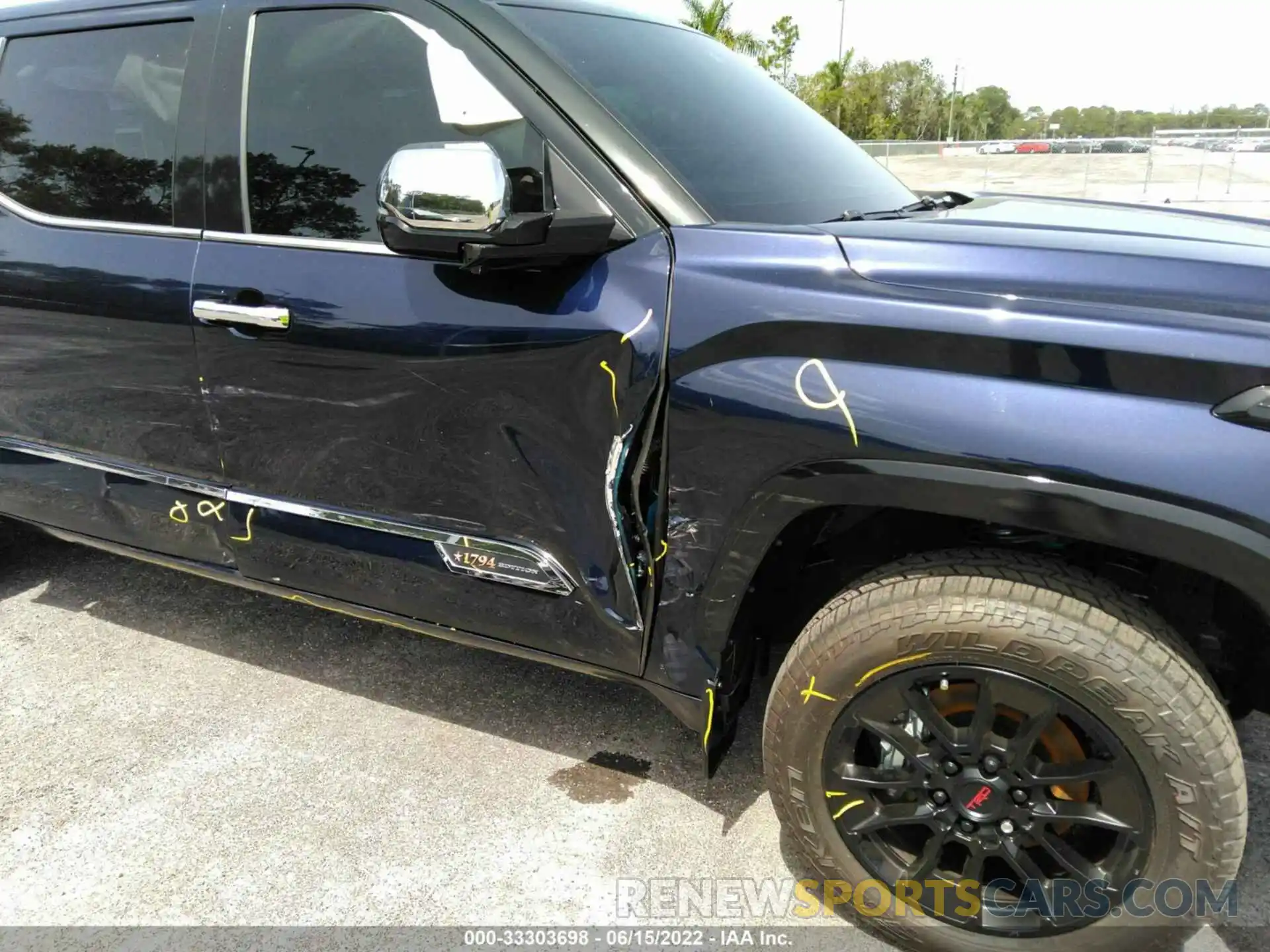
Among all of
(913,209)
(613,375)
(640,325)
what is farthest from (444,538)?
(913,209)

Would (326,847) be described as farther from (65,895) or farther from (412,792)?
(65,895)

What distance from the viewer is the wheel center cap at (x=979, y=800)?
175cm

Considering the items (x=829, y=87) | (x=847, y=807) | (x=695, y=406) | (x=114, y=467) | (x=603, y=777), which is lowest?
(x=603, y=777)

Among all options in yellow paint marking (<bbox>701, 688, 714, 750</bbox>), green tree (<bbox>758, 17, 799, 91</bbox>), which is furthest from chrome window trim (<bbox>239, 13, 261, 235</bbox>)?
green tree (<bbox>758, 17, 799, 91</bbox>)

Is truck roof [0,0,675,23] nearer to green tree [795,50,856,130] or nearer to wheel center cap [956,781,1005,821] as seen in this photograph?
wheel center cap [956,781,1005,821]

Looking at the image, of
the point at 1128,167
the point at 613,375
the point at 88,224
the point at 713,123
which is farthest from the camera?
the point at 1128,167

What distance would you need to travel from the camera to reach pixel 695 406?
178 centimetres

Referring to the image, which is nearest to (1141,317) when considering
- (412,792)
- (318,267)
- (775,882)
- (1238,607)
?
(1238,607)

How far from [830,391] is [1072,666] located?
0.63 meters

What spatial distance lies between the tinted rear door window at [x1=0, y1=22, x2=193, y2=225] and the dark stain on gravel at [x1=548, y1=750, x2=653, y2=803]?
180cm

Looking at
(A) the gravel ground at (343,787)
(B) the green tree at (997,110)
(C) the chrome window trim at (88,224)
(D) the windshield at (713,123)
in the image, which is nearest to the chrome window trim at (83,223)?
(C) the chrome window trim at (88,224)

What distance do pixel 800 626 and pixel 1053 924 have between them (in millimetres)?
781

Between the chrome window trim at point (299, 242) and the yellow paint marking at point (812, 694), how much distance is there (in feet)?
4.17

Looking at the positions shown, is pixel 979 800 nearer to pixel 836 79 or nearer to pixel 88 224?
pixel 88 224
